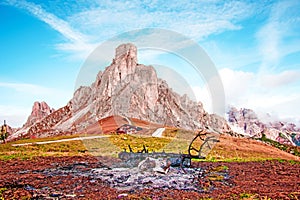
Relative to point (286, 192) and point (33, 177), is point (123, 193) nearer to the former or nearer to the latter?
point (33, 177)

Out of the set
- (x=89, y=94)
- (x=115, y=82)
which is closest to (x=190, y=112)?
(x=115, y=82)

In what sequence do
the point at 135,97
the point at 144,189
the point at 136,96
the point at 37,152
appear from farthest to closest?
the point at 136,96
the point at 135,97
the point at 37,152
the point at 144,189

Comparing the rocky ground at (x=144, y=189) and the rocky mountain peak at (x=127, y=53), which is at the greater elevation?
the rocky mountain peak at (x=127, y=53)

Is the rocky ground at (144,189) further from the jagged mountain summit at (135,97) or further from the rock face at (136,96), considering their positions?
the rock face at (136,96)

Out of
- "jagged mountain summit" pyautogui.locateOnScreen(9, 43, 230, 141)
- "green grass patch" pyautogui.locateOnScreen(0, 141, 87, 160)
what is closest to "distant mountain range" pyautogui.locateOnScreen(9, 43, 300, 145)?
"jagged mountain summit" pyautogui.locateOnScreen(9, 43, 230, 141)

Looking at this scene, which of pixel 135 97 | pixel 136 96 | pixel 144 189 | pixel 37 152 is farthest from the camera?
→ pixel 136 96

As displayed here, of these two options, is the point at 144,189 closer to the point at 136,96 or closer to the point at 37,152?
the point at 37,152

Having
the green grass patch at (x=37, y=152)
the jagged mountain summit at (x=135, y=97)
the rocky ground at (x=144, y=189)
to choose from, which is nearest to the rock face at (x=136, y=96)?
the jagged mountain summit at (x=135, y=97)

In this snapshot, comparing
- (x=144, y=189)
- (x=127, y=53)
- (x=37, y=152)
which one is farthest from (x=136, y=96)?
(x=144, y=189)
